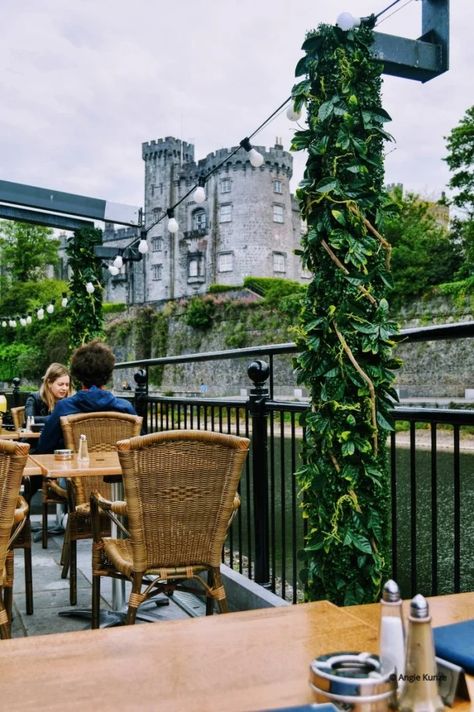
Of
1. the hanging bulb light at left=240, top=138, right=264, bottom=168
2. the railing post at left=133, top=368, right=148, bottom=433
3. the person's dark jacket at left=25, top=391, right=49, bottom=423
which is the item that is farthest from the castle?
the railing post at left=133, top=368, right=148, bottom=433

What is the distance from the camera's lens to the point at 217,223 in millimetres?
48812

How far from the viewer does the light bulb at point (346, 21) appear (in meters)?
2.56

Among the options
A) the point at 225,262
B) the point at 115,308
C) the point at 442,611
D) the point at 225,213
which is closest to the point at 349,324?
the point at 442,611

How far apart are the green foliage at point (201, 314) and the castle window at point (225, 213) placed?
38.3ft

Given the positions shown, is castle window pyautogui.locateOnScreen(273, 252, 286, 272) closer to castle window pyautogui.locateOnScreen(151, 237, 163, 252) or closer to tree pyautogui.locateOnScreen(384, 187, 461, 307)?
castle window pyautogui.locateOnScreen(151, 237, 163, 252)

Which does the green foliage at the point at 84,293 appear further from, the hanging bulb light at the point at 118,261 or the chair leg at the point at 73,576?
the chair leg at the point at 73,576

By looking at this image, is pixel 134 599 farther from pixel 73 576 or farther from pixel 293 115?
pixel 293 115

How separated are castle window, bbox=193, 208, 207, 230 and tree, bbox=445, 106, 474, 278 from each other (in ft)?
70.8

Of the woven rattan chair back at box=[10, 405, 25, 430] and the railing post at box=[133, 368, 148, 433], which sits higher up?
the railing post at box=[133, 368, 148, 433]

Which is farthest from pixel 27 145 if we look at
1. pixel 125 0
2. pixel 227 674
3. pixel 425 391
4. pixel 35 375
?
pixel 227 674

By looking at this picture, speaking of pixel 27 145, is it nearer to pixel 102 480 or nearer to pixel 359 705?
pixel 102 480

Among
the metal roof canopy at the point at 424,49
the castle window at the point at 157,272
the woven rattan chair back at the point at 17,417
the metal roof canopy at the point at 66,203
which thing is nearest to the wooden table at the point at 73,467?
the metal roof canopy at the point at 424,49

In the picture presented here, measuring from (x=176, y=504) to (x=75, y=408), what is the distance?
5.95 ft

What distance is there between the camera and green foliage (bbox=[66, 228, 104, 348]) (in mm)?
10672
